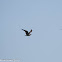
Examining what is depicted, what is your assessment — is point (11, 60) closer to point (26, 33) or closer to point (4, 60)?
point (4, 60)

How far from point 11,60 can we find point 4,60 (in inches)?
129

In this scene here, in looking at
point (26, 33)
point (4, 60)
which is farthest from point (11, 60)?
point (26, 33)

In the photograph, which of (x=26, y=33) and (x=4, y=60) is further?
(x=4, y=60)

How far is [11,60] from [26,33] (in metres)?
42.1

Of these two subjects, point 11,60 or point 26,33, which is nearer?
point 26,33

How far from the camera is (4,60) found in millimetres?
167125

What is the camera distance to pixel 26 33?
129 m

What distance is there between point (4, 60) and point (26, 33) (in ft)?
134

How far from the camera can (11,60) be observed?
554ft
